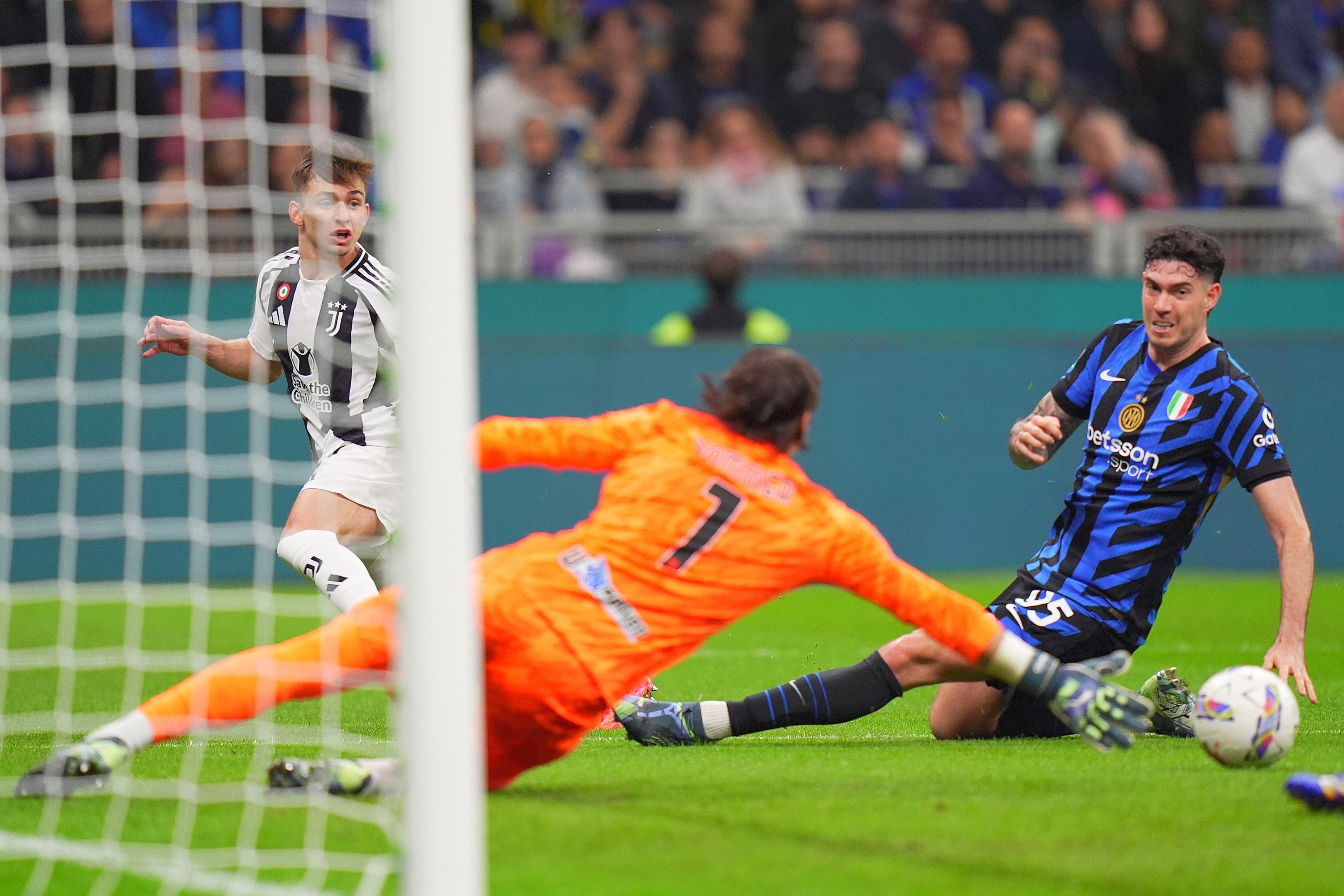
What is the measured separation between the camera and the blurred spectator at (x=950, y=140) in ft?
40.4

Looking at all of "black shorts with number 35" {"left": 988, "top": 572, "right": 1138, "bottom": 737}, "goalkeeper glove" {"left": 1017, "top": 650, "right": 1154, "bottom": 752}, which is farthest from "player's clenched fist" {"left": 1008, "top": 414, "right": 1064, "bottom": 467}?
"goalkeeper glove" {"left": 1017, "top": 650, "right": 1154, "bottom": 752}

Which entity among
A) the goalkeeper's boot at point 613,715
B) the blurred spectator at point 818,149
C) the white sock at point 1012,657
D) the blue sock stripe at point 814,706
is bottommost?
the goalkeeper's boot at point 613,715

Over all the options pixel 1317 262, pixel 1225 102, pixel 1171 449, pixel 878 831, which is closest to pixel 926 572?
pixel 1317 262

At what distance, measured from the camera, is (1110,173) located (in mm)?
12625

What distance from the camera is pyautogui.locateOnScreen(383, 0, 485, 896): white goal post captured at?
3.06 meters

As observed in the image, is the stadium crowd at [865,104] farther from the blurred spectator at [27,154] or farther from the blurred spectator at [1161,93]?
the blurred spectator at [27,154]

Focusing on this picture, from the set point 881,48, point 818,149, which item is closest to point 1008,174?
point 818,149

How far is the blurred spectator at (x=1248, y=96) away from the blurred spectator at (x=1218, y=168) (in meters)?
0.11

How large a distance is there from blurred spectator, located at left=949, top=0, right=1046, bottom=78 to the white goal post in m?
11.3

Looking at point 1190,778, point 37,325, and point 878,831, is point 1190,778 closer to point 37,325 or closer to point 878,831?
point 878,831

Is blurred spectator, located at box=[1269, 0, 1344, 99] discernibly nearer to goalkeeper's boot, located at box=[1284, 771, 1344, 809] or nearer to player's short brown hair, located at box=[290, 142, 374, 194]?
player's short brown hair, located at box=[290, 142, 374, 194]

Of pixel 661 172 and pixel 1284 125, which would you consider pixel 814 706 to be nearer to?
pixel 661 172

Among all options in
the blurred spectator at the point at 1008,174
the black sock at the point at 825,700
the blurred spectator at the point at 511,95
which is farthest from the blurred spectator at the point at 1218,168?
the black sock at the point at 825,700

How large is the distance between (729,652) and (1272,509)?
3.66 m
